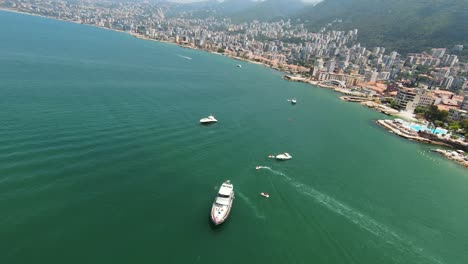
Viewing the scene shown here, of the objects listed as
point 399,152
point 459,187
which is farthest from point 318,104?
point 459,187

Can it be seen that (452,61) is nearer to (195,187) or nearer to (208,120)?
(208,120)

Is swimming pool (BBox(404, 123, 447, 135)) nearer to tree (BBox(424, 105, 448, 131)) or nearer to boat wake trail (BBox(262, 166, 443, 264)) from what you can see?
tree (BBox(424, 105, 448, 131))

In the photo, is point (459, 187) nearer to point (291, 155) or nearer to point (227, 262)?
point (291, 155)

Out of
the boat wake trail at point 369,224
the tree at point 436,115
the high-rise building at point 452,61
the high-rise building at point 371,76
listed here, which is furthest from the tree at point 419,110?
the high-rise building at point 452,61

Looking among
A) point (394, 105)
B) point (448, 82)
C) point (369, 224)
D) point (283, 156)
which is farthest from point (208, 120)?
point (448, 82)

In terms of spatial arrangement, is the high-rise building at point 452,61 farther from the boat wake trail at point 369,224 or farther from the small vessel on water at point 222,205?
the small vessel on water at point 222,205
